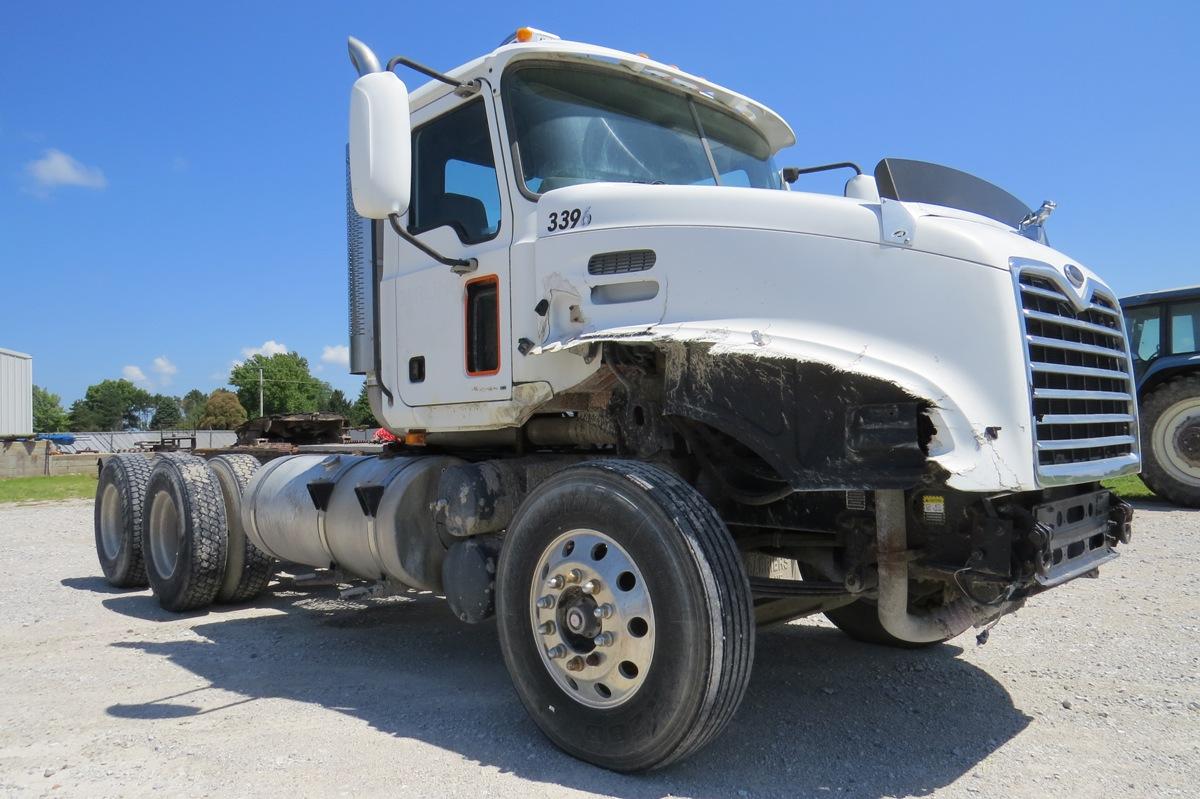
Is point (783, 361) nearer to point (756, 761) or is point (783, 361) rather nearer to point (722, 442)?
point (722, 442)

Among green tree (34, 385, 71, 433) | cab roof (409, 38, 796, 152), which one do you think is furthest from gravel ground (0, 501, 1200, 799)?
green tree (34, 385, 71, 433)

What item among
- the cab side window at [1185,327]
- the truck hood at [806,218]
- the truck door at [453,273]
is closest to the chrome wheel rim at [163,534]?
the truck door at [453,273]

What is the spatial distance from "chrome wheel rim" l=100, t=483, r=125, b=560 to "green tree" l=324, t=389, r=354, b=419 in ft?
268

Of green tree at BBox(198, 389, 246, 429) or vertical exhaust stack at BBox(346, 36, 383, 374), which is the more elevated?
green tree at BBox(198, 389, 246, 429)

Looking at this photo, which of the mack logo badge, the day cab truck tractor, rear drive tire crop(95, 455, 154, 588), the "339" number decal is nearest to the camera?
the day cab truck tractor

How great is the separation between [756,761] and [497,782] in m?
1.02

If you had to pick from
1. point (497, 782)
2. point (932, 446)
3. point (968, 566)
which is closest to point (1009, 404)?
point (932, 446)

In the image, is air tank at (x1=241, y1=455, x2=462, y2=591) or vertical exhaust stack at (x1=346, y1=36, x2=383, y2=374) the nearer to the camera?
air tank at (x1=241, y1=455, x2=462, y2=591)

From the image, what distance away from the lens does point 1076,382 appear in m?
3.46

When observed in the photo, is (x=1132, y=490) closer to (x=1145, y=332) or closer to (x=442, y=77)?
(x=1145, y=332)

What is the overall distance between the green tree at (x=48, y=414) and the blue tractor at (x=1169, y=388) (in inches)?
4526

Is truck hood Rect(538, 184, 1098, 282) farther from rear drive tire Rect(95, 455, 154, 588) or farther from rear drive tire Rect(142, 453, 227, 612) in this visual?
rear drive tire Rect(95, 455, 154, 588)

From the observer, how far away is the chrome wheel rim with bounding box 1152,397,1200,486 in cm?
1132

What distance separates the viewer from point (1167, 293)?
12281 millimetres
